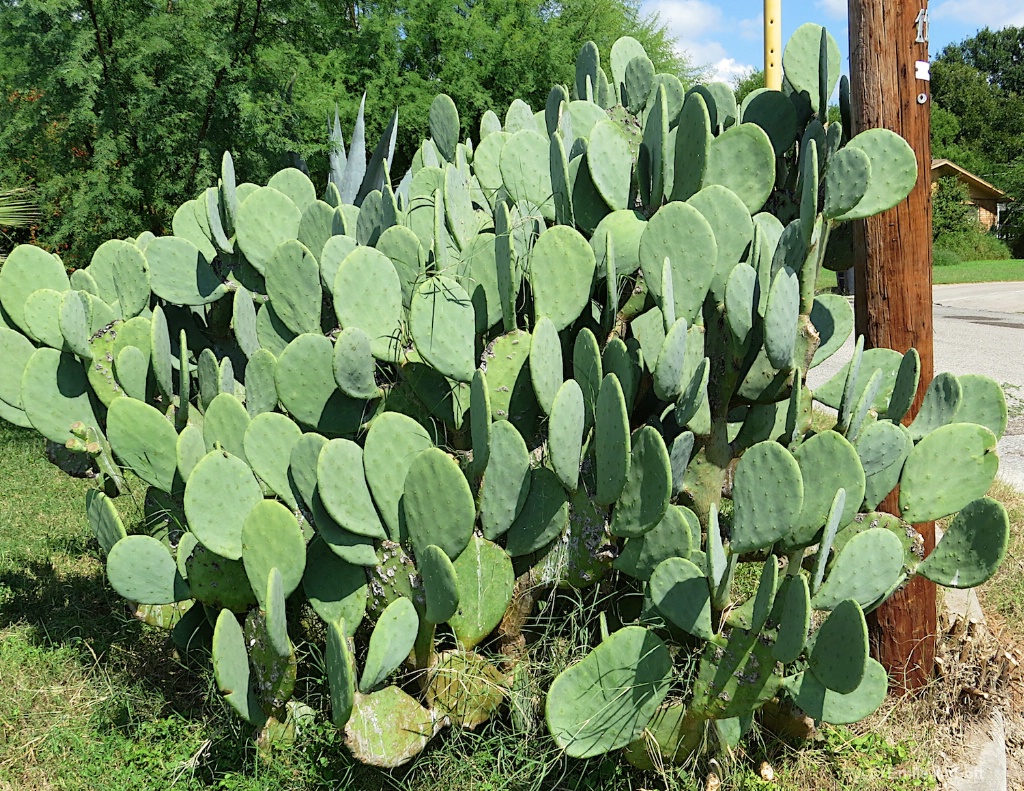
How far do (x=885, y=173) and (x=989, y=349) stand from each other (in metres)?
9.00

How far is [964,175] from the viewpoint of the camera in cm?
3697

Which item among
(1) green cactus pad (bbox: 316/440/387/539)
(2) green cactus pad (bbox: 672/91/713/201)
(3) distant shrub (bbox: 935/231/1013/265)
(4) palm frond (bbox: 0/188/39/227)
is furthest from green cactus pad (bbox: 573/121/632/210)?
(3) distant shrub (bbox: 935/231/1013/265)

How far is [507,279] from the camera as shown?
7.66ft

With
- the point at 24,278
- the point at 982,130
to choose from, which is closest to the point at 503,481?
the point at 24,278

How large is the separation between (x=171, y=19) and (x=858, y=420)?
623cm

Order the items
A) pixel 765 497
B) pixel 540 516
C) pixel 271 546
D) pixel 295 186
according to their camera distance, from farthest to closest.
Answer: pixel 295 186 → pixel 540 516 → pixel 271 546 → pixel 765 497

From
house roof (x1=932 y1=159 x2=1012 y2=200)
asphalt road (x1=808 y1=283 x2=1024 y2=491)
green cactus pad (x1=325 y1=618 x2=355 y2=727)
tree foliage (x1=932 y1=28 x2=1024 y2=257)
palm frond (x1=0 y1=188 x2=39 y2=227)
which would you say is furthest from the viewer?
Answer: tree foliage (x1=932 y1=28 x2=1024 y2=257)

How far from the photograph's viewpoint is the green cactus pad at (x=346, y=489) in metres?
2.23

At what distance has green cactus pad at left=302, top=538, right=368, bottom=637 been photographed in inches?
93.5

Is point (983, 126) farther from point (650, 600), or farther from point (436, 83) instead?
point (650, 600)

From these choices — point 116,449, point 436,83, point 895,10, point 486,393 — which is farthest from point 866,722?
point 436,83

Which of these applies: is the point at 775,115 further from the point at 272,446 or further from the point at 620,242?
the point at 272,446

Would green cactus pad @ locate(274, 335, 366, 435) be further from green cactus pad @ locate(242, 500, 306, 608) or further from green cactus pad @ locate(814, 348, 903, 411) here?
green cactus pad @ locate(814, 348, 903, 411)

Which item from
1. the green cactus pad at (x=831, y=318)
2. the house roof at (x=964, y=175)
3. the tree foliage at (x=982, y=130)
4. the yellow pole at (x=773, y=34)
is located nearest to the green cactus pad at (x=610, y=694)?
the green cactus pad at (x=831, y=318)
